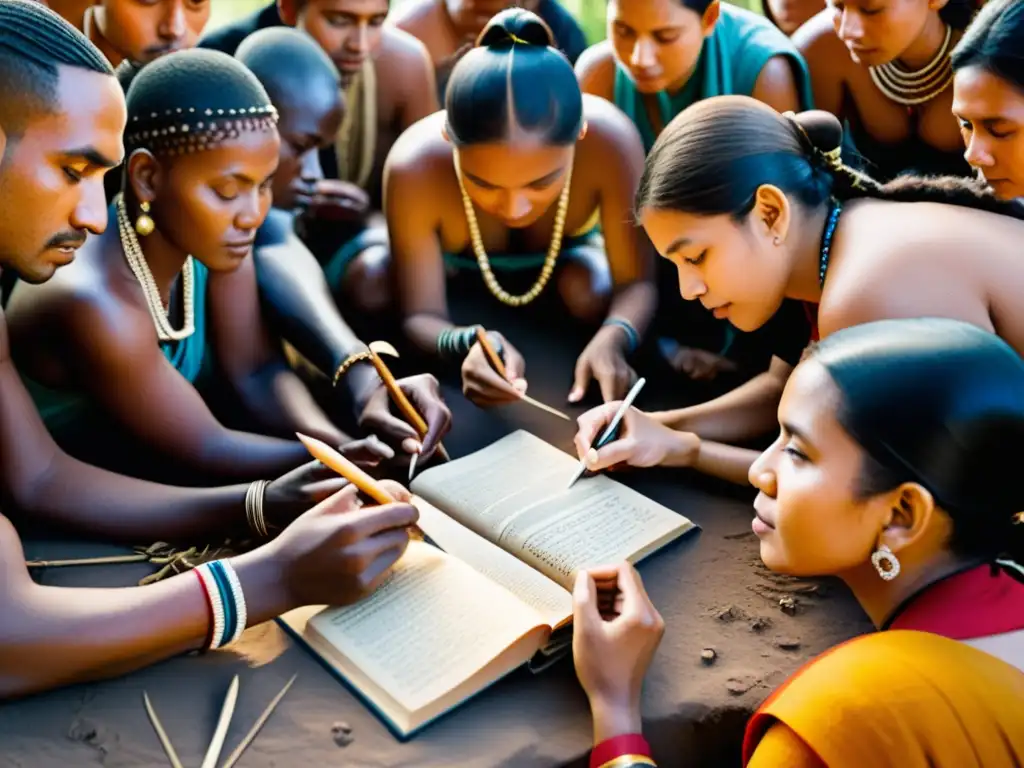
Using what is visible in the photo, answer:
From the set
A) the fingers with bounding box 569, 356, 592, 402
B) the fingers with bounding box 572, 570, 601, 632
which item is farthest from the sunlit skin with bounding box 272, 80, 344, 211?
the fingers with bounding box 572, 570, 601, 632

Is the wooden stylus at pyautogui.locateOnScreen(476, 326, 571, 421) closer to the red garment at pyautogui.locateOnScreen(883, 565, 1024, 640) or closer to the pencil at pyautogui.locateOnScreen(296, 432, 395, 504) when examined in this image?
the pencil at pyautogui.locateOnScreen(296, 432, 395, 504)

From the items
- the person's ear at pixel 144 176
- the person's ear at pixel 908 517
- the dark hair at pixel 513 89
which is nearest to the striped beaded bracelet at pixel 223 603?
the person's ear at pixel 144 176

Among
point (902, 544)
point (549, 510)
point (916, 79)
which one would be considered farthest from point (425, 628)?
point (916, 79)

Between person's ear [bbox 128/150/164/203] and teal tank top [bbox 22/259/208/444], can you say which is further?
teal tank top [bbox 22/259/208/444]

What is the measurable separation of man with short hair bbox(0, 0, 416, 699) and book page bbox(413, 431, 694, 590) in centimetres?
16

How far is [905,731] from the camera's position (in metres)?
0.94

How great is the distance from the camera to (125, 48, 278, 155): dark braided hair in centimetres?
162

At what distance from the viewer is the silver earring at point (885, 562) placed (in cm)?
→ 111

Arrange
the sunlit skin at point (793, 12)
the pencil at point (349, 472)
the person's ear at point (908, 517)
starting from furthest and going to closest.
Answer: the sunlit skin at point (793, 12)
the pencil at point (349, 472)
the person's ear at point (908, 517)

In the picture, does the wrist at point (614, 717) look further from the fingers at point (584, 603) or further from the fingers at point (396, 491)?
the fingers at point (396, 491)

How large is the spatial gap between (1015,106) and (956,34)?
0.91 m

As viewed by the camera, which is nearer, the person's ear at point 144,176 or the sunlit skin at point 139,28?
the person's ear at point 144,176

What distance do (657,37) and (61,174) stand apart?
1.47 meters

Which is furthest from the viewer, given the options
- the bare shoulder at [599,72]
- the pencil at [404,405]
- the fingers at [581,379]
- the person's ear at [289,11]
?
the person's ear at [289,11]
